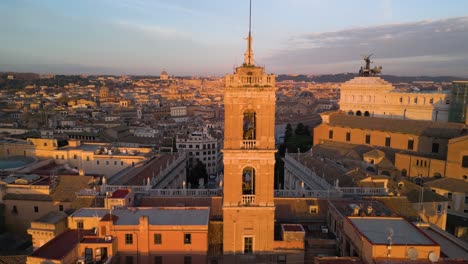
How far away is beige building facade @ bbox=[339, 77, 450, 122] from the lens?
6406 cm

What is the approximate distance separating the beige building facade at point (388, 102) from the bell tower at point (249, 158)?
54.3 meters

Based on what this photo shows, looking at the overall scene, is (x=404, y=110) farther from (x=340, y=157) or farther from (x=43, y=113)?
(x=43, y=113)

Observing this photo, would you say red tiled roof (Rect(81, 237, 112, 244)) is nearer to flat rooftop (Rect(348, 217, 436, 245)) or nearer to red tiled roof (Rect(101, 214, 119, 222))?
red tiled roof (Rect(101, 214, 119, 222))

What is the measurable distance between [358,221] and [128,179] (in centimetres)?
2167

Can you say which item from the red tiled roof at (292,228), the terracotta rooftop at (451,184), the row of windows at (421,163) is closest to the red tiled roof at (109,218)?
the red tiled roof at (292,228)

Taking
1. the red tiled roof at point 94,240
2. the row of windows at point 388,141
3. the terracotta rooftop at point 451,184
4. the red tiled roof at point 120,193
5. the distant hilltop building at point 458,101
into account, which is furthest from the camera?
the distant hilltop building at point 458,101

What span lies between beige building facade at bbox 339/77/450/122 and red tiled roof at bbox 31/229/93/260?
195 feet

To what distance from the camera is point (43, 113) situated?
10744 cm

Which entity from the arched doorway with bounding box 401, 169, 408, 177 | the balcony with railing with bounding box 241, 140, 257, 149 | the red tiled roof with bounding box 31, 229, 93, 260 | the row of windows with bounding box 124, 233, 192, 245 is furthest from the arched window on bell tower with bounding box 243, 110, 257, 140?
the arched doorway with bounding box 401, 169, 408, 177

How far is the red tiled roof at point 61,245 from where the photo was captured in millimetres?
18375

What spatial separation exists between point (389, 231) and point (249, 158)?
777 centimetres

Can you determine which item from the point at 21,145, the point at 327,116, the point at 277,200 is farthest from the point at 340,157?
the point at 21,145

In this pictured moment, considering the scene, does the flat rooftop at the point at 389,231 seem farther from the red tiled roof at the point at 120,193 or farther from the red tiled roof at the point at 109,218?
the red tiled roof at the point at 120,193

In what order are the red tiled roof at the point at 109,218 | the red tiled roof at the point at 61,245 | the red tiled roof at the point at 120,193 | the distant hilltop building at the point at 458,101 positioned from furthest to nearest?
the distant hilltop building at the point at 458,101 → the red tiled roof at the point at 120,193 → the red tiled roof at the point at 109,218 → the red tiled roof at the point at 61,245
